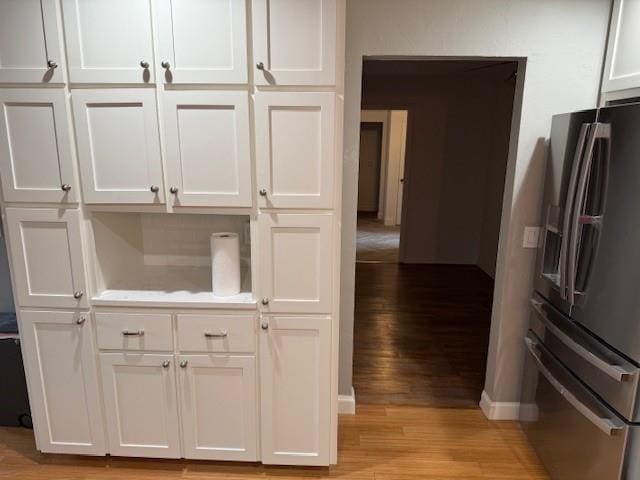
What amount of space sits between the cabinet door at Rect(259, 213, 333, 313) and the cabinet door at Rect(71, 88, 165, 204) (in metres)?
0.54

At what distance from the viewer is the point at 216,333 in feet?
6.52

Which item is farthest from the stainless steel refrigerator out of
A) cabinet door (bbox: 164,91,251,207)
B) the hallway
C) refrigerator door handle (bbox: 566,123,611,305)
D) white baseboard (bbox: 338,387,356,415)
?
cabinet door (bbox: 164,91,251,207)

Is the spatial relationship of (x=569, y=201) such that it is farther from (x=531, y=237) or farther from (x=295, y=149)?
(x=295, y=149)

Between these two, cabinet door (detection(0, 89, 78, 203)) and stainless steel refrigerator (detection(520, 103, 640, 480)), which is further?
cabinet door (detection(0, 89, 78, 203))

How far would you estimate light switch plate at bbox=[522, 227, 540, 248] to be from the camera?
7.81 ft

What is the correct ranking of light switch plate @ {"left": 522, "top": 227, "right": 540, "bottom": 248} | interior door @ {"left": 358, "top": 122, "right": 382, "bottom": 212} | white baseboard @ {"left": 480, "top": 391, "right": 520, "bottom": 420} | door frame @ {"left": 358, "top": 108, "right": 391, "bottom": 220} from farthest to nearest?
interior door @ {"left": 358, "top": 122, "right": 382, "bottom": 212} → door frame @ {"left": 358, "top": 108, "right": 391, "bottom": 220} → white baseboard @ {"left": 480, "top": 391, "right": 520, "bottom": 420} → light switch plate @ {"left": 522, "top": 227, "right": 540, "bottom": 248}

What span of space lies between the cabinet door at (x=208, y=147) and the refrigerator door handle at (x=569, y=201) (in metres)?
1.42

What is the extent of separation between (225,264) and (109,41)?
1060mm

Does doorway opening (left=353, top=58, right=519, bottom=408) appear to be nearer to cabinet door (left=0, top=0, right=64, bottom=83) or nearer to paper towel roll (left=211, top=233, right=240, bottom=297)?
paper towel roll (left=211, top=233, right=240, bottom=297)

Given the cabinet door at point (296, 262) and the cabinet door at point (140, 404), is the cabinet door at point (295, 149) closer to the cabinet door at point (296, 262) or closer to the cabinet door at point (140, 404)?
the cabinet door at point (296, 262)

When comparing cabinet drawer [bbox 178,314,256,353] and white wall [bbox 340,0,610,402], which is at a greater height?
white wall [bbox 340,0,610,402]

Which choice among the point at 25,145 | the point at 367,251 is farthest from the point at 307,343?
the point at 367,251

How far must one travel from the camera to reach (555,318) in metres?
2.12

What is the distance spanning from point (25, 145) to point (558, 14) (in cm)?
263
